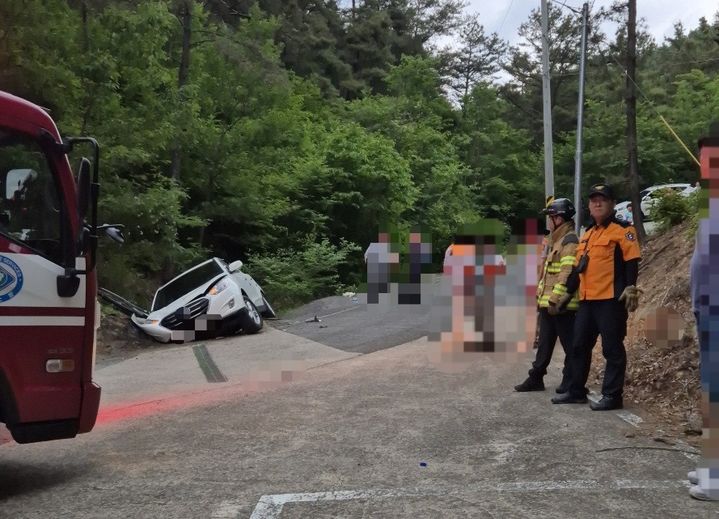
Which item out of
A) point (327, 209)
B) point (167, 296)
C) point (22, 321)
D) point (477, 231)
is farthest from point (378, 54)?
point (22, 321)

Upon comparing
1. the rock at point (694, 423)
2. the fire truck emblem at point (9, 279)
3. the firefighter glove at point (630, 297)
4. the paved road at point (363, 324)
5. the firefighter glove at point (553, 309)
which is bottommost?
the paved road at point (363, 324)

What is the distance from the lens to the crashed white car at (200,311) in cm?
1161

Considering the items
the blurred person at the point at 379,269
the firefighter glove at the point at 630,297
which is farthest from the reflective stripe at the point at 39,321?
the blurred person at the point at 379,269

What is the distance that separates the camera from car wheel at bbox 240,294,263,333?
11906 mm

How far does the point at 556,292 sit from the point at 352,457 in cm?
269

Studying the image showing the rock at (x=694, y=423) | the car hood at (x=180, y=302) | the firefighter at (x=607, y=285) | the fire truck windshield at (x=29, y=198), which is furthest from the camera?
the car hood at (x=180, y=302)

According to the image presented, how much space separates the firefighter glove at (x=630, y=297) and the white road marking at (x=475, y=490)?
1.69 meters

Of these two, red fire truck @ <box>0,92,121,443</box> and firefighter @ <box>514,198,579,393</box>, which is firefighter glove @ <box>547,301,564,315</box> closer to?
firefighter @ <box>514,198,579,393</box>

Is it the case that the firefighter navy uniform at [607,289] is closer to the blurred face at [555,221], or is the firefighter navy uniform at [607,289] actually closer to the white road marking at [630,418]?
the white road marking at [630,418]

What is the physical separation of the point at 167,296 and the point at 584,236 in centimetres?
853

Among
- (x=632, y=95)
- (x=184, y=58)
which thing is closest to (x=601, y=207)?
(x=632, y=95)

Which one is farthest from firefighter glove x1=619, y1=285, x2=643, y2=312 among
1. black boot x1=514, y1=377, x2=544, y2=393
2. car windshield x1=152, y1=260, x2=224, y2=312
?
car windshield x1=152, y1=260, x2=224, y2=312

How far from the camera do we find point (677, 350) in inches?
253

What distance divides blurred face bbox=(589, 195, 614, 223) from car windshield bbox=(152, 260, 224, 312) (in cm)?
815
